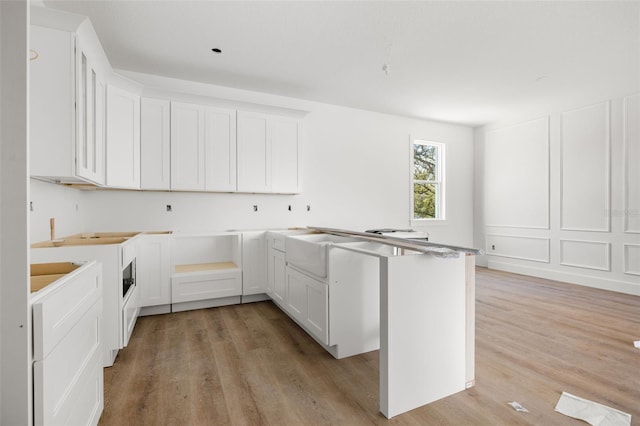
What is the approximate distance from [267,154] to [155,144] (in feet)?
4.07

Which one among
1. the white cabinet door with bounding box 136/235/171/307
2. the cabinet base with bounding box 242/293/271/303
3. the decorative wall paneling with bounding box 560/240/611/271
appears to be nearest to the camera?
the white cabinet door with bounding box 136/235/171/307

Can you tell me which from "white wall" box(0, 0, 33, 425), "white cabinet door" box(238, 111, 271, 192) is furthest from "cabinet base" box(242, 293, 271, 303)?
"white wall" box(0, 0, 33, 425)

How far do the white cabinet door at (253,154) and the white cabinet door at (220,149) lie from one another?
83 millimetres

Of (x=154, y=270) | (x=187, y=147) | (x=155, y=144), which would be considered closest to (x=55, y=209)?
(x=154, y=270)

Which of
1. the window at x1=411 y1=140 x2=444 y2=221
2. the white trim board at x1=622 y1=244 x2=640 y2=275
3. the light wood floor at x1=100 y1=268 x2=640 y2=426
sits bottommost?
the light wood floor at x1=100 y1=268 x2=640 y2=426

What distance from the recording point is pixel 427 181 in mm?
5711

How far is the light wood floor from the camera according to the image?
165cm

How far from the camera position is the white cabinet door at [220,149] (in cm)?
353

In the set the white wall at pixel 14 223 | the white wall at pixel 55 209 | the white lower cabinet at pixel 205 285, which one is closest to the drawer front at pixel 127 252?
the white wall at pixel 55 209

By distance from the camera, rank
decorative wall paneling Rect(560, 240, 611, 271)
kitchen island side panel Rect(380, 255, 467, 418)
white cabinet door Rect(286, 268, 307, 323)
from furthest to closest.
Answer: decorative wall paneling Rect(560, 240, 611, 271), white cabinet door Rect(286, 268, 307, 323), kitchen island side panel Rect(380, 255, 467, 418)

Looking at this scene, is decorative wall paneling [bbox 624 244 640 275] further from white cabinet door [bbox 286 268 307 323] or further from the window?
white cabinet door [bbox 286 268 307 323]

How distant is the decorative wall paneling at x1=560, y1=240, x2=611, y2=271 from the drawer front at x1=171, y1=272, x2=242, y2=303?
4.87 meters

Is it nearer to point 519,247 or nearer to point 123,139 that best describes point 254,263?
point 123,139

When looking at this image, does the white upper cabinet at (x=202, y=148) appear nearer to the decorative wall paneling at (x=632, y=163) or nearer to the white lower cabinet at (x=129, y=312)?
the white lower cabinet at (x=129, y=312)
